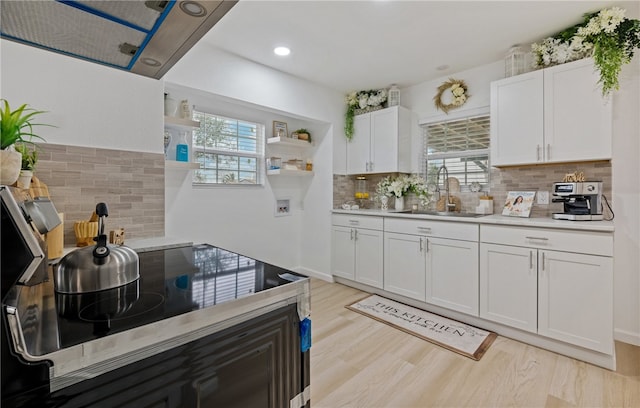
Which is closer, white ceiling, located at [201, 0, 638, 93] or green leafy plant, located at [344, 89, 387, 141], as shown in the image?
white ceiling, located at [201, 0, 638, 93]

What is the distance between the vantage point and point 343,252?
3.75 m

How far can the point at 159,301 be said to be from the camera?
2.83ft

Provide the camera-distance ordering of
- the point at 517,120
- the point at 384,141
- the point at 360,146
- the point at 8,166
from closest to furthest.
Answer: the point at 8,166
the point at 517,120
the point at 384,141
the point at 360,146

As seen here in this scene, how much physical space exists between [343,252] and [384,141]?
1519mm

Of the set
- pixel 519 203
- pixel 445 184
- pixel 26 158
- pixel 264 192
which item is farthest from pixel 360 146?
pixel 26 158

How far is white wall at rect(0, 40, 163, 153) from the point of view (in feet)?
5.58

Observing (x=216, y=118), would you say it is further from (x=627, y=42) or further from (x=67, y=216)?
(x=627, y=42)

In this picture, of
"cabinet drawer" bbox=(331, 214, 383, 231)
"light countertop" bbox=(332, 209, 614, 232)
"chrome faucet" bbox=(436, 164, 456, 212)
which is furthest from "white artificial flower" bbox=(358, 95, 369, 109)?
"light countertop" bbox=(332, 209, 614, 232)

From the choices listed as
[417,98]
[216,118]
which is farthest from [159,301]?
[417,98]

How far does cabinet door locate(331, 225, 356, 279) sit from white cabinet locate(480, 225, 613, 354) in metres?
1.50

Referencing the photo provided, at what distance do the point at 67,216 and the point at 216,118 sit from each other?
1901 millimetres

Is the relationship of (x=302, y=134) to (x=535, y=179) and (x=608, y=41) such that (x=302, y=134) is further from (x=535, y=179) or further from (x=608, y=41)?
(x=608, y=41)

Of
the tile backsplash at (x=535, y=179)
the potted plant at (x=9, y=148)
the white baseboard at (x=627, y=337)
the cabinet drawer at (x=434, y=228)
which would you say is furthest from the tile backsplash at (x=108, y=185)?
the white baseboard at (x=627, y=337)

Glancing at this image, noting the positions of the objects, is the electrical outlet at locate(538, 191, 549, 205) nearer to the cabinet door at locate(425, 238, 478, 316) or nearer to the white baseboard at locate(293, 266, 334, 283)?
the cabinet door at locate(425, 238, 478, 316)
